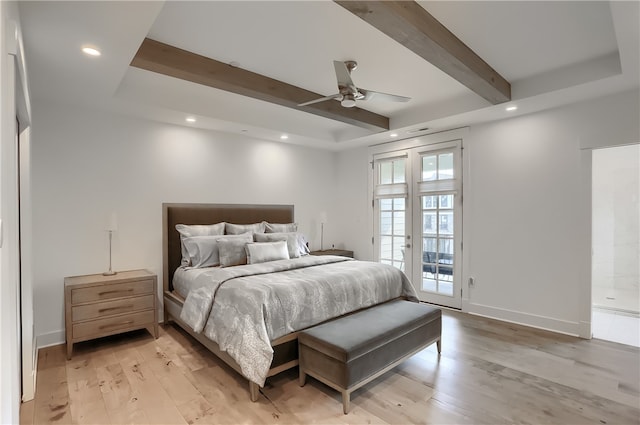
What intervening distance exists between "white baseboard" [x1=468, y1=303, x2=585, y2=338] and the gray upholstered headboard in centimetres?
313

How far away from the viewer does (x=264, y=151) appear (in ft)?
16.5

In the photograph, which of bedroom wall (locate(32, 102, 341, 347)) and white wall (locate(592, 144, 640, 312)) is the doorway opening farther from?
bedroom wall (locate(32, 102, 341, 347))

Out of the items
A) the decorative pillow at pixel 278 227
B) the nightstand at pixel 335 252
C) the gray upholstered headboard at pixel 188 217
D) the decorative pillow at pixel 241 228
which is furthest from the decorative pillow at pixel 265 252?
the nightstand at pixel 335 252

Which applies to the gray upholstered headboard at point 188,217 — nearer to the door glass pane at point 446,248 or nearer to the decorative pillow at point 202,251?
the decorative pillow at point 202,251

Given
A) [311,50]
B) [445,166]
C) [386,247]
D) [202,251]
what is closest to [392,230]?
[386,247]

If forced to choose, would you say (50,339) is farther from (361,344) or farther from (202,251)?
(361,344)

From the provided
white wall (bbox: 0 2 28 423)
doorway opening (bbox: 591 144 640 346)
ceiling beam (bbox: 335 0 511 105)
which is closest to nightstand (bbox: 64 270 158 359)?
white wall (bbox: 0 2 28 423)

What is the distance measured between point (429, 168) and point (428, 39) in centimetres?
274

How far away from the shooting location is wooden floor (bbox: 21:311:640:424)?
2.19 meters

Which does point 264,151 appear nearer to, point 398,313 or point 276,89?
point 276,89

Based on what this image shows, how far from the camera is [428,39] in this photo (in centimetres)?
223

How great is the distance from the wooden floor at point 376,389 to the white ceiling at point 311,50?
2.43 m

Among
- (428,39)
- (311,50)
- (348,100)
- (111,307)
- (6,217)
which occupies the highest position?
(311,50)

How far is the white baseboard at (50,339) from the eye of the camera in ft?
10.6
